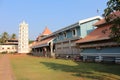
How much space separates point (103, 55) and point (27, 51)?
193 feet

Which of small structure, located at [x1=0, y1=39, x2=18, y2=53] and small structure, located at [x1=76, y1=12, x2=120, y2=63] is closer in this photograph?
small structure, located at [x1=76, y1=12, x2=120, y2=63]

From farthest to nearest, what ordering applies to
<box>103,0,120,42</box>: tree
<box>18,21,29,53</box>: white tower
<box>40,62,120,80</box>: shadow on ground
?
1. <box>18,21,29,53</box>: white tower
2. <box>40,62,120,80</box>: shadow on ground
3. <box>103,0,120,42</box>: tree

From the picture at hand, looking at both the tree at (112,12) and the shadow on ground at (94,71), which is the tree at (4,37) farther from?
the tree at (112,12)

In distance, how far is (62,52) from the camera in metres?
44.5

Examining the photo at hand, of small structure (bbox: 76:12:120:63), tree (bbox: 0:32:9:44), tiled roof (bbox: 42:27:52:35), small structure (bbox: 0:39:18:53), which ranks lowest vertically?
small structure (bbox: 76:12:120:63)

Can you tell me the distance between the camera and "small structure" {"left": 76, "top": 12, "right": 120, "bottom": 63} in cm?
2365

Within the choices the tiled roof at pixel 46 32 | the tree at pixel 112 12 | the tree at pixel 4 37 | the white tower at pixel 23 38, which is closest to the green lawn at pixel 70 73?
the tree at pixel 112 12

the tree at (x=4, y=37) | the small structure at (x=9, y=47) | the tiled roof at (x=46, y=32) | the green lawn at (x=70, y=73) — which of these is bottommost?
the green lawn at (x=70, y=73)

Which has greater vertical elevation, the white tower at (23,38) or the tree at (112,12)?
the white tower at (23,38)

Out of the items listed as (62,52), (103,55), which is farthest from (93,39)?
(62,52)

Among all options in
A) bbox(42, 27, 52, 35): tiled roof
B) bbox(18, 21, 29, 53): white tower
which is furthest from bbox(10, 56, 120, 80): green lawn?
bbox(18, 21, 29, 53): white tower

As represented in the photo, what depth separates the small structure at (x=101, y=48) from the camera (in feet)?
77.6

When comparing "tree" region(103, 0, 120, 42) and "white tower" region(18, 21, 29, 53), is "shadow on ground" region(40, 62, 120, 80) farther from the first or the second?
"white tower" region(18, 21, 29, 53)

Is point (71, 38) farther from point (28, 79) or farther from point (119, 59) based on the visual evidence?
point (28, 79)
